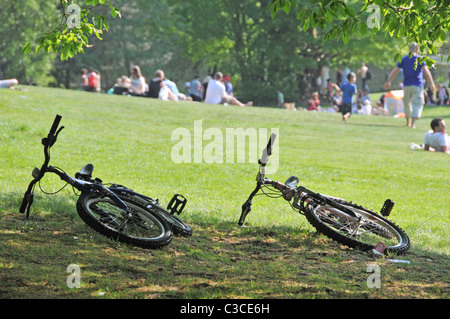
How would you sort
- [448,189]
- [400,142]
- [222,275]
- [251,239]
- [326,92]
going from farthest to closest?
[326,92] → [400,142] → [448,189] → [251,239] → [222,275]

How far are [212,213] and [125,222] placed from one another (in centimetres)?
241

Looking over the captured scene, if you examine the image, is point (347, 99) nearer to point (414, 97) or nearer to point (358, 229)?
point (414, 97)

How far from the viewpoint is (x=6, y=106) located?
63.1 feet

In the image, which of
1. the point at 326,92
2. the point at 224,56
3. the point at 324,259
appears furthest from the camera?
the point at 224,56

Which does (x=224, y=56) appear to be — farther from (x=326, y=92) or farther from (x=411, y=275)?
(x=411, y=275)

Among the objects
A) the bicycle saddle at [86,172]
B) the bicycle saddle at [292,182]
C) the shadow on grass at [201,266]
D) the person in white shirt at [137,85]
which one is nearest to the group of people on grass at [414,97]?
the bicycle saddle at [292,182]

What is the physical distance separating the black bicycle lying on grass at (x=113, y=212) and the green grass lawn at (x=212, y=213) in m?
0.16

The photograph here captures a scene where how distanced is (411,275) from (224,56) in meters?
45.1

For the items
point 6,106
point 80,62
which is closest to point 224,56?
point 80,62

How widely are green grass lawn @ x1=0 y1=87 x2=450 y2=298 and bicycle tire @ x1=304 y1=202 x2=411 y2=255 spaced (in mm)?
165

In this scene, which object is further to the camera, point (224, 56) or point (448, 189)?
point (224, 56)

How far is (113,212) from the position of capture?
679 centimetres

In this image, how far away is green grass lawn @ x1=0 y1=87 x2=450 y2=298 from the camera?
19.0 ft

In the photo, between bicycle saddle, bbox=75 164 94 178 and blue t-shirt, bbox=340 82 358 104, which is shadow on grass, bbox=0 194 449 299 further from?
blue t-shirt, bbox=340 82 358 104
